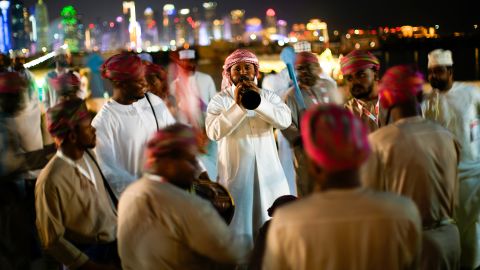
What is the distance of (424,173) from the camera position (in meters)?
3.94

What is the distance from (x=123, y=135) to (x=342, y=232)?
9.85ft

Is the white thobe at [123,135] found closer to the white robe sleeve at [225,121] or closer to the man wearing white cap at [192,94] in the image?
the white robe sleeve at [225,121]

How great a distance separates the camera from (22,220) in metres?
5.96

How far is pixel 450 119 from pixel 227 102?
207 centimetres

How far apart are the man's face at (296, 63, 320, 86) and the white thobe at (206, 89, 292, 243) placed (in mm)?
1040

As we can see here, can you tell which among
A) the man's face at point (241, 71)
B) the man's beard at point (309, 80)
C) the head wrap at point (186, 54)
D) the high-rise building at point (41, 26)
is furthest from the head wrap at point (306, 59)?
the high-rise building at point (41, 26)

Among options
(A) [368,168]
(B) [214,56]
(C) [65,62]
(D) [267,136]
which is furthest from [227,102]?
(B) [214,56]

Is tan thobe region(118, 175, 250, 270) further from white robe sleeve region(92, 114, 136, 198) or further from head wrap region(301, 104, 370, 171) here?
white robe sleeve region(92, 114, 136, 198)

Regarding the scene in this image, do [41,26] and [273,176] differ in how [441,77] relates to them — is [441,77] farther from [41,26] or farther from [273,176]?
[41,26]

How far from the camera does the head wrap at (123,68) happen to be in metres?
5.41

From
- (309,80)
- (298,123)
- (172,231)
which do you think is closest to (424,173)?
(172,231)

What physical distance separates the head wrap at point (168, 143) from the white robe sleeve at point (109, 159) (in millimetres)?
1698

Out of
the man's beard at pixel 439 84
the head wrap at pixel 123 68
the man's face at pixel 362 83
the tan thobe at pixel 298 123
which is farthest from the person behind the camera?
the tan thobe at pixel 298 123

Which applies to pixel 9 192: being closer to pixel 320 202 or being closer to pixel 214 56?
pixel 320 202
